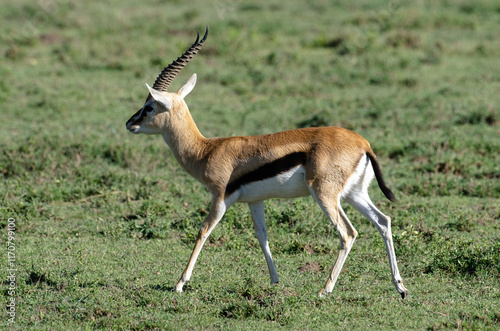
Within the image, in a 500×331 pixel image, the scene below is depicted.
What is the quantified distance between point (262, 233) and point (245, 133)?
4037 mm

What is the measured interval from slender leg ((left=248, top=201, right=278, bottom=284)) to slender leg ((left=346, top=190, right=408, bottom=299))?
707mm

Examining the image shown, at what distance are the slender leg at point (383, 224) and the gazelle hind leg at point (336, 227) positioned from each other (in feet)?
0.52

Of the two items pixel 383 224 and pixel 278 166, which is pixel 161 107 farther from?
pixel 383 224

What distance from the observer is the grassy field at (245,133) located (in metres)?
4.89

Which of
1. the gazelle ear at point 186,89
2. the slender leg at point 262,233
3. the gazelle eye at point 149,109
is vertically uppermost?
the gazelle ear at point 186,89

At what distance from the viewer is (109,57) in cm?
1299

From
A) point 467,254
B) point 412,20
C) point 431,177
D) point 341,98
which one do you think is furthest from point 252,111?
point 412,20

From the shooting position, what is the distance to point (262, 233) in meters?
5.33

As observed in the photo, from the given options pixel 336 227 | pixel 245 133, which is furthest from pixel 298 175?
pixel 245 133

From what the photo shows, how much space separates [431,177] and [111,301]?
4.13 metres

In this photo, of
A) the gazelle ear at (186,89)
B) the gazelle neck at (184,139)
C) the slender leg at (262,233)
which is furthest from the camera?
the gazelle ear at (186,89)

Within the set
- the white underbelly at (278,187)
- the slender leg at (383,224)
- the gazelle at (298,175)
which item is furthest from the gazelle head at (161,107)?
the slender leg at (383,224)

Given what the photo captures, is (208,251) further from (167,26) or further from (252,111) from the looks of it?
(167,26)

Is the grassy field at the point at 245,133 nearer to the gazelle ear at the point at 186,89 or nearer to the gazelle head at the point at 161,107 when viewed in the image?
the gazelle head at the point at 161,107
